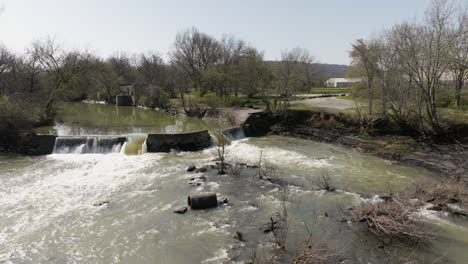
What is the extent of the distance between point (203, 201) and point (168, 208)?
1.39 m

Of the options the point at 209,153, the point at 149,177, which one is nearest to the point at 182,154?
the point at 209,153

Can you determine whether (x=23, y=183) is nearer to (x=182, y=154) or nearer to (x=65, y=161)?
(x=65, y=161)

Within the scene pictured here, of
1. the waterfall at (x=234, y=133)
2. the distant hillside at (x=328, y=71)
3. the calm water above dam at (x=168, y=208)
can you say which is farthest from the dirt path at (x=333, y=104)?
the calm water above dam at (x=168, y=208)

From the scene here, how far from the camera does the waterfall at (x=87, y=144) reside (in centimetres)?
1900

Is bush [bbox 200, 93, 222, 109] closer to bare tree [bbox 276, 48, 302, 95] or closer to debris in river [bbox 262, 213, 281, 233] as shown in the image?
bare tree [bbox 276, 48, 302, 95]

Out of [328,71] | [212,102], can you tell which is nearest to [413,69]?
[212,102]

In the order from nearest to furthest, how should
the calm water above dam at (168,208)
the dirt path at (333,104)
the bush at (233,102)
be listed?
the calm water above dam at (168,208)
the dirt path at (333,104)
the bush at (233,102)

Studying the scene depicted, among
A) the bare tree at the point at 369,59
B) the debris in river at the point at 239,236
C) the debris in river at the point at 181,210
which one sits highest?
the bare tree at the point at 369,59

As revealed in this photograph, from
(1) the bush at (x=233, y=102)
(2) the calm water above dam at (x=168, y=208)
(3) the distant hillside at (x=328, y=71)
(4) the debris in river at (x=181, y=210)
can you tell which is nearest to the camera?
(2) the calm water above dam at (x=168, y=208)

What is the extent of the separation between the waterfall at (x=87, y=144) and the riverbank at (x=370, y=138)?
11.5 m

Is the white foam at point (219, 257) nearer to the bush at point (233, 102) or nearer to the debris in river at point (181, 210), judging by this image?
the debris in river at point (181, 210)

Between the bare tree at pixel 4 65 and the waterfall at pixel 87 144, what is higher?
the bare tree at pixel 4 65

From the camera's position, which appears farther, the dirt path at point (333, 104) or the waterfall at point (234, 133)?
the dirt path at point (333, 104)

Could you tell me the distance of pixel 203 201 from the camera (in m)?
10.9
